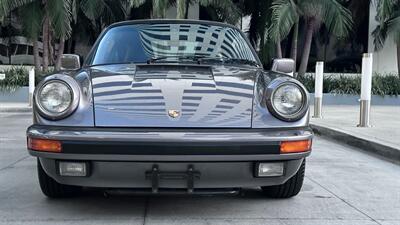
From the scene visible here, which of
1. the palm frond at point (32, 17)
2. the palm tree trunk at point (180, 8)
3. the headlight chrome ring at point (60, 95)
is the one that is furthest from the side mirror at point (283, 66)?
the palm frond at point (32, 17)

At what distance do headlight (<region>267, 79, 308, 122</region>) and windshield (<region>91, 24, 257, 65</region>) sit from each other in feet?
3.30

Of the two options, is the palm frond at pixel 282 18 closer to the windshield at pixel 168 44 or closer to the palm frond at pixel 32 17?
the palm frond at pixel 32 17

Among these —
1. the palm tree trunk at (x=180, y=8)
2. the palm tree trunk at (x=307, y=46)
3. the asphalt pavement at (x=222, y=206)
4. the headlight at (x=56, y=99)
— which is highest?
the palm tree trunk at (x=180, y=8)

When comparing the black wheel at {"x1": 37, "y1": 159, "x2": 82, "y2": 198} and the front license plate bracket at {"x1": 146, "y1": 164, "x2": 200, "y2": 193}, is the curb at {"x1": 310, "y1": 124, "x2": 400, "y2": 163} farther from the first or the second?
the black wheel at {"x1": 37, "y1": 159, "x2": 82, "y2": 198}

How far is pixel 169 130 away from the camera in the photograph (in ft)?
12.5

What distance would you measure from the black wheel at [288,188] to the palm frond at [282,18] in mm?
11473


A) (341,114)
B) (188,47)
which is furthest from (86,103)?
(341,114)

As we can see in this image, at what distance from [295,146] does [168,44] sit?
5.80 ft

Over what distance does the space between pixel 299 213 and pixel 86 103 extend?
77.4 inches

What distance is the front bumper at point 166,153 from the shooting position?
374 centimetres

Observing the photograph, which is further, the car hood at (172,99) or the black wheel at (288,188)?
the black wheel at (288,188)

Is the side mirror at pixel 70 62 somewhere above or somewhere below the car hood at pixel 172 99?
above

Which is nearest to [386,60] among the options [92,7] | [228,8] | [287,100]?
[228,8]

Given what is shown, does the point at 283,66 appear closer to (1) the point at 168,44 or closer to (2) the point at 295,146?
(1) the point at 168,44
